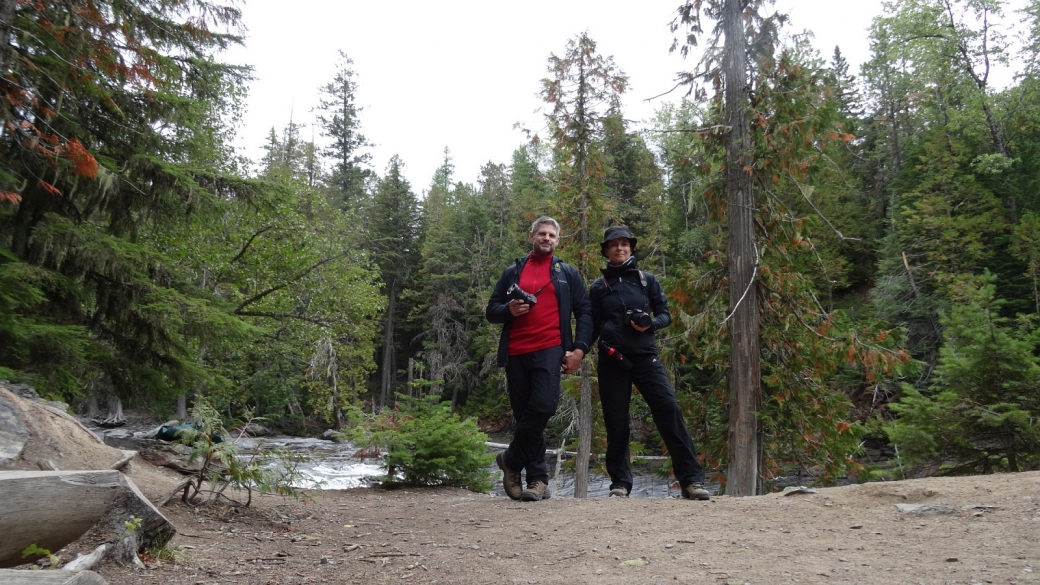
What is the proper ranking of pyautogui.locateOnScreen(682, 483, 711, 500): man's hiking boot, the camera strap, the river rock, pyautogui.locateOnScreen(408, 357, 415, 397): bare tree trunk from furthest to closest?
pyautogui.locateOnScreen(408, 357, 415, 397): bare tree trunk, the camera strap, pyautogui.locateOnScreen(682, 483, 711, 500): man's hiking boot, the river rock

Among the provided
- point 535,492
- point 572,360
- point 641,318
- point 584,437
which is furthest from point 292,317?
point 641,318

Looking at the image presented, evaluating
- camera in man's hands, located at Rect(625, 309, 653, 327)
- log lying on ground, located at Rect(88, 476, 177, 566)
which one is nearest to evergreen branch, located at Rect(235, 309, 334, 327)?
camera in man's hands, located at Rect(625, 309, 653, 327)

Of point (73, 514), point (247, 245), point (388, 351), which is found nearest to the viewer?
point (73, 514)

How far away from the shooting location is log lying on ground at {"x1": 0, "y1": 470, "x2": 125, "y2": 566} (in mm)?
2924

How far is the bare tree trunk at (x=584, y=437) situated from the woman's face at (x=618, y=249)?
7615 mm

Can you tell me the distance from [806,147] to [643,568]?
5842 millimetres

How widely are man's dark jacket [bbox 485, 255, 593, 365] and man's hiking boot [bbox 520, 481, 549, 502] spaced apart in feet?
3.91

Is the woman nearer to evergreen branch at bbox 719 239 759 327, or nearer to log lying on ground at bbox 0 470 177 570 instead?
evergreen branch at bbox 719 239 759 327

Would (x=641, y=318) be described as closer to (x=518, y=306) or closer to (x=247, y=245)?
(x=518, y=306)

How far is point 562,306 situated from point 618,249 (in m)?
0.75

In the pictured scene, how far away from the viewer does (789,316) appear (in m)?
7.88

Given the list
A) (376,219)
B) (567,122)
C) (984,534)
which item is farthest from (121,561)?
(376,219)

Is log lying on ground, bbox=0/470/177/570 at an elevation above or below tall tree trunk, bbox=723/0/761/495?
below

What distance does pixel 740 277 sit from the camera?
7.64 m
